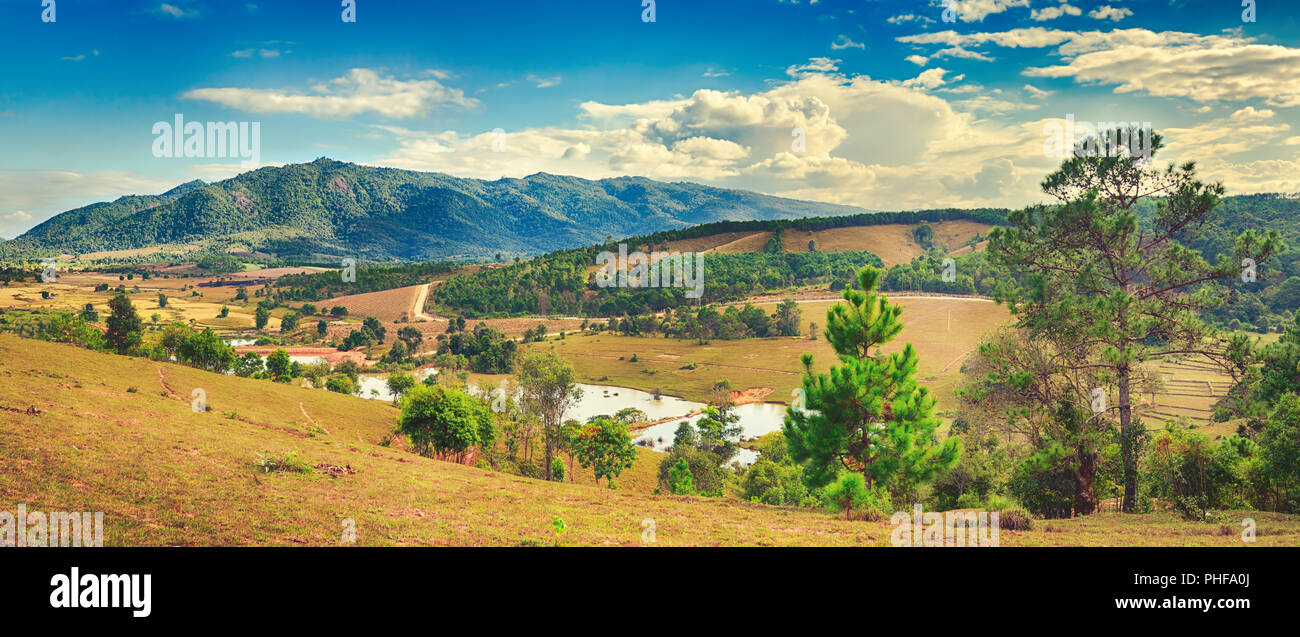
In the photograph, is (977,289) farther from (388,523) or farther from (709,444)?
(388,523)

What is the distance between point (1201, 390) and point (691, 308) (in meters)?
109

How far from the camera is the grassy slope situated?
15.7 meters

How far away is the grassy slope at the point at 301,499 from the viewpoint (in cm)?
1571

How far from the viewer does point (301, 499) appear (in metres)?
18.8

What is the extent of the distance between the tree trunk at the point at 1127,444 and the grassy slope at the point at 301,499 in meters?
3.57

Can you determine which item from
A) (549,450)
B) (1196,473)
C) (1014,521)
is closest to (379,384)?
(549,450)

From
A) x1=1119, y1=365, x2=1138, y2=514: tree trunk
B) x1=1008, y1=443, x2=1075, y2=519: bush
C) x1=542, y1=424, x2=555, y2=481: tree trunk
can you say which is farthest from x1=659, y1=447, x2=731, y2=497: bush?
x1=1119, y1=365, x2=1138, y2=514: tree trunk

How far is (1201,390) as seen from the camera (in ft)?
220

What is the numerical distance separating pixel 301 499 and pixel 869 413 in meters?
20.3

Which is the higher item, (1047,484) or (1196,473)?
(1196,473)

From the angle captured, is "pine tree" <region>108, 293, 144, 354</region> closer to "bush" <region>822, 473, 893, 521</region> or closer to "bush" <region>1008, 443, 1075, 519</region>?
"bush" <region>822, 473, 893, 521</region>

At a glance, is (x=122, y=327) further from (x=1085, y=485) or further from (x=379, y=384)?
(x=1085, y=485)

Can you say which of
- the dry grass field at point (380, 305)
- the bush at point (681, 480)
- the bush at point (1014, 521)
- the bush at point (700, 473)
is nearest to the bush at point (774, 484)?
the bush at point (700, 473)

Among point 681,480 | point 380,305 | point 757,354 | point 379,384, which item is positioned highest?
point 380,305
